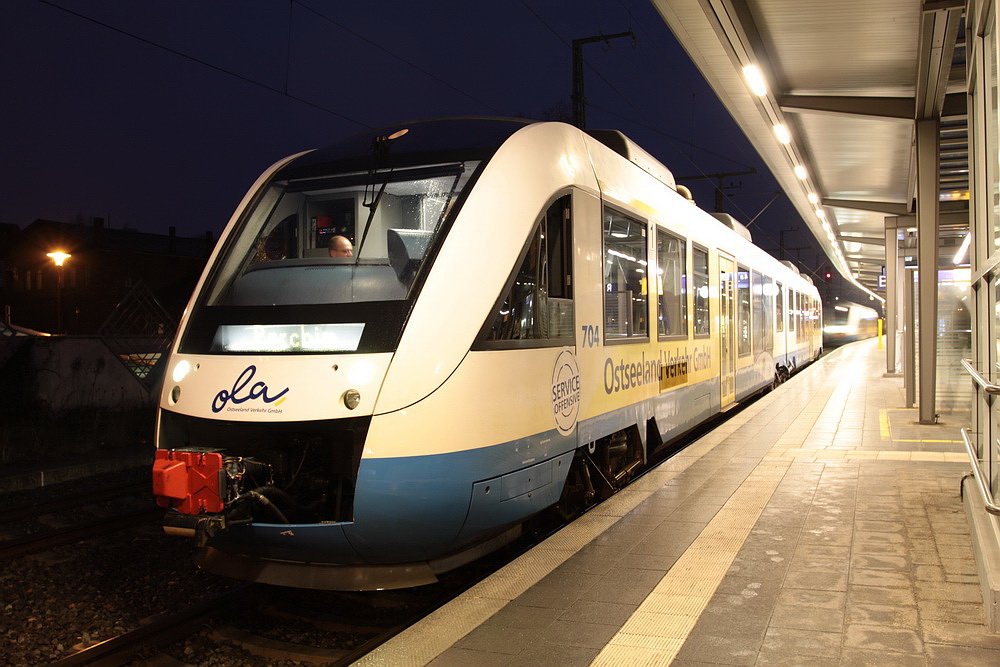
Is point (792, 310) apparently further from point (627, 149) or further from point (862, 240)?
point (627, 149)

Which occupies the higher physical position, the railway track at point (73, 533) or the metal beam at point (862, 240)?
the metal beam at point (862, 240)

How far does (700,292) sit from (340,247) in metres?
5.45

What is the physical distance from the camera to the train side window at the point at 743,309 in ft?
40.3

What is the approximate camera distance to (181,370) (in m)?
5.08

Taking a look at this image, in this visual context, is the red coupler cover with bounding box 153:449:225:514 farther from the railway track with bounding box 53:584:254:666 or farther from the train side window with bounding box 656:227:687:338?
the train side window with bounding box 656:227:687:338

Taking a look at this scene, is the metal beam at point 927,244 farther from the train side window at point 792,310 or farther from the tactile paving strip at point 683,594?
the train side window at point 792,310

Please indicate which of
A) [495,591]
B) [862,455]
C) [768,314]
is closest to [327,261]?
[495,591]

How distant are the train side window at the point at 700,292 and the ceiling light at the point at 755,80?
78.2 inches

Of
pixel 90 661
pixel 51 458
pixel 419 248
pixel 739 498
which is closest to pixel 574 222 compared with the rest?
pixel 419 248

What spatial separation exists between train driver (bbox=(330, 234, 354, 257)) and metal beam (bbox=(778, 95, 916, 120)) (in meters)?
7.86

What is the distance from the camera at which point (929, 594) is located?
13.8ft

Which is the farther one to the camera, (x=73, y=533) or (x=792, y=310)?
(x=792, y=310)

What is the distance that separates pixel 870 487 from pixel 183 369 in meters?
5.39

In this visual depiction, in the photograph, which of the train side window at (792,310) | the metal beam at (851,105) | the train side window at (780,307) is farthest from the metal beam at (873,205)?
the metal beam at (851,105)
